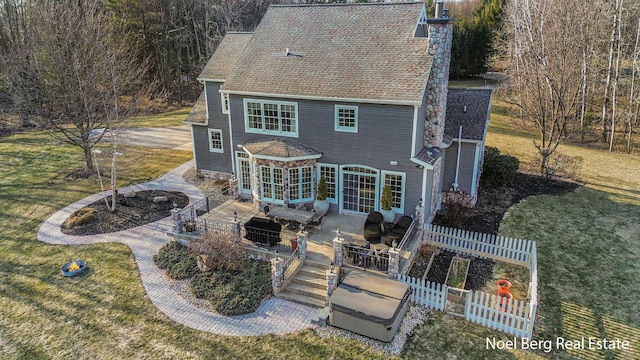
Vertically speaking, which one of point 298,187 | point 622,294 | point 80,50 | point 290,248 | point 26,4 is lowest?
point 622,294

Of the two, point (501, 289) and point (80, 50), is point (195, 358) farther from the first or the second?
point (80, 50)

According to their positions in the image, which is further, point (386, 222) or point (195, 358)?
point (386, 222)

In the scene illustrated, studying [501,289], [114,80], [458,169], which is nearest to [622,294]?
[501,289]

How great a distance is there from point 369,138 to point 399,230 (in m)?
4.22

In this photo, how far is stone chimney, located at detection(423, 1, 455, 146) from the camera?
56.7 feet

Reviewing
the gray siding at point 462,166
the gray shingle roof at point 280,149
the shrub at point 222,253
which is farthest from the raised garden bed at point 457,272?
the shrub at point 222,253

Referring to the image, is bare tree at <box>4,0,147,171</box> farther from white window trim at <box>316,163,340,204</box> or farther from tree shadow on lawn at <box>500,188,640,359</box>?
tree shadow on lawn at <box>500,188,640,359</box>

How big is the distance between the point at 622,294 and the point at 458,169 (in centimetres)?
876

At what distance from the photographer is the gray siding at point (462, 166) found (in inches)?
821

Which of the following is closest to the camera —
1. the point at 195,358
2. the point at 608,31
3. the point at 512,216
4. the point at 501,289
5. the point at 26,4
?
the point at 195,358

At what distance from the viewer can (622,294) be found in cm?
1491

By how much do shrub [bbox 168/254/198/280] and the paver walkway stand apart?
0.35 m

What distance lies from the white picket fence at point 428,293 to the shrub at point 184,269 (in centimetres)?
780

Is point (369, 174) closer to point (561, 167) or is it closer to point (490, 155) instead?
point (490, 155)
